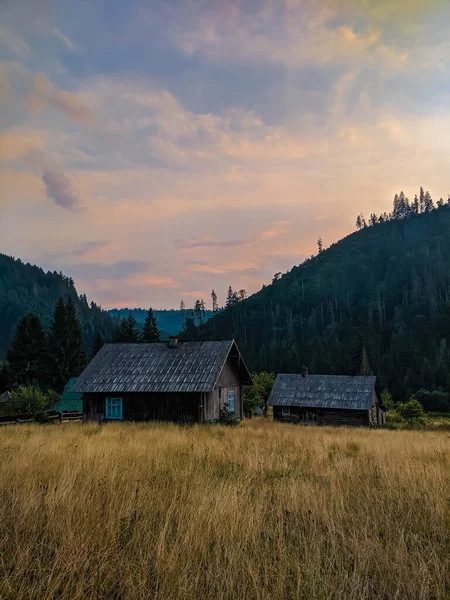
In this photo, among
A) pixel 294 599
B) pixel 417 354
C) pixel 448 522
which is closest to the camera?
pixel 294 599

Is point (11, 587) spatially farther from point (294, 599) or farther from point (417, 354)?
point (417, 354)

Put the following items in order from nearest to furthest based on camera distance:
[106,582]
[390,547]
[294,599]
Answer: [294,599] → [106,582] → [390,547]

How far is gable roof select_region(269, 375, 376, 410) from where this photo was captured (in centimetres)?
4394

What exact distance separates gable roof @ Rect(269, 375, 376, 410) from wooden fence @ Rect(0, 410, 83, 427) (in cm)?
2415

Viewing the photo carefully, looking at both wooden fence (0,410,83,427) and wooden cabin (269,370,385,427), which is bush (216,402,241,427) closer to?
wooden fence (0,410,83,427)

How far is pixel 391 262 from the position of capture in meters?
196

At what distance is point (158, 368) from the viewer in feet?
87.2

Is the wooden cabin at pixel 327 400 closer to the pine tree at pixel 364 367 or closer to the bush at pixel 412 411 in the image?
the bush at pixel 412 411

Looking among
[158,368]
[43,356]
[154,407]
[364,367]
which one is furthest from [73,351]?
[364,367]

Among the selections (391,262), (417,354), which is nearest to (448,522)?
(417,354)

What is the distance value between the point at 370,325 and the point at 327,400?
10217 centimetres

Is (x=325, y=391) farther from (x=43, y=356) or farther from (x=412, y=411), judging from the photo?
(x=43, y=356)

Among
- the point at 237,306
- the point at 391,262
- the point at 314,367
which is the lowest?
the point at 314,367

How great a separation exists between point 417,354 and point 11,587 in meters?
119
